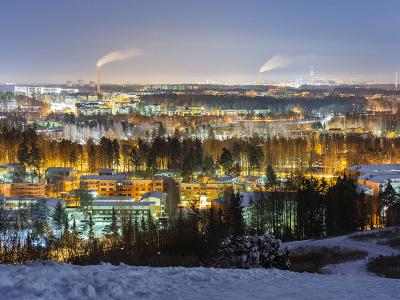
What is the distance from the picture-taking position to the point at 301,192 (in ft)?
39.3

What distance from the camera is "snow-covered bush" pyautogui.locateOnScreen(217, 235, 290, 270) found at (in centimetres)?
490

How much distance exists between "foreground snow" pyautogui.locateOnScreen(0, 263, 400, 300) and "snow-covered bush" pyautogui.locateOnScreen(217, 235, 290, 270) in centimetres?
78

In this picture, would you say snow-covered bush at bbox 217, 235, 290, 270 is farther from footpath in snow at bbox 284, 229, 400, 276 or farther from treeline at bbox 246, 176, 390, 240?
treeline at bbox 246, 176, 390, 240

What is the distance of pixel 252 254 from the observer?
492cm

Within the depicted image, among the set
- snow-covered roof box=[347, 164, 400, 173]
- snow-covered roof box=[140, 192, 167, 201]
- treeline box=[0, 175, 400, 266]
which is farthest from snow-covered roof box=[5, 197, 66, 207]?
snow-covered roof box=[347, 164, 400, 173]

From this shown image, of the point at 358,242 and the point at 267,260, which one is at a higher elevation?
the point at 267,260

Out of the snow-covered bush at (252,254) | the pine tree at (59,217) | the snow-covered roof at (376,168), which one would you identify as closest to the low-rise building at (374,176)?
the snow-covered roof at (376,168)

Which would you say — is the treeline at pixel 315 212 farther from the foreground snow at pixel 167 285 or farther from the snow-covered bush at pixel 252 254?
the foreground snow at pixel 167 285

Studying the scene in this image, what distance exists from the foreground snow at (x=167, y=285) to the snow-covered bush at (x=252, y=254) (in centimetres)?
78

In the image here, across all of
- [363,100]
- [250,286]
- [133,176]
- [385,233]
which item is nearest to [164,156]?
[133,176]

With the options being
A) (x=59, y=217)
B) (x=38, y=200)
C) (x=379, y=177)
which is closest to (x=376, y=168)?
(x=379, y=177)

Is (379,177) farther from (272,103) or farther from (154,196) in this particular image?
(272,103)

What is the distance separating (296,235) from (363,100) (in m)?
50.3

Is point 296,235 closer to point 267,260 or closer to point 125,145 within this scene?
point 267,260
